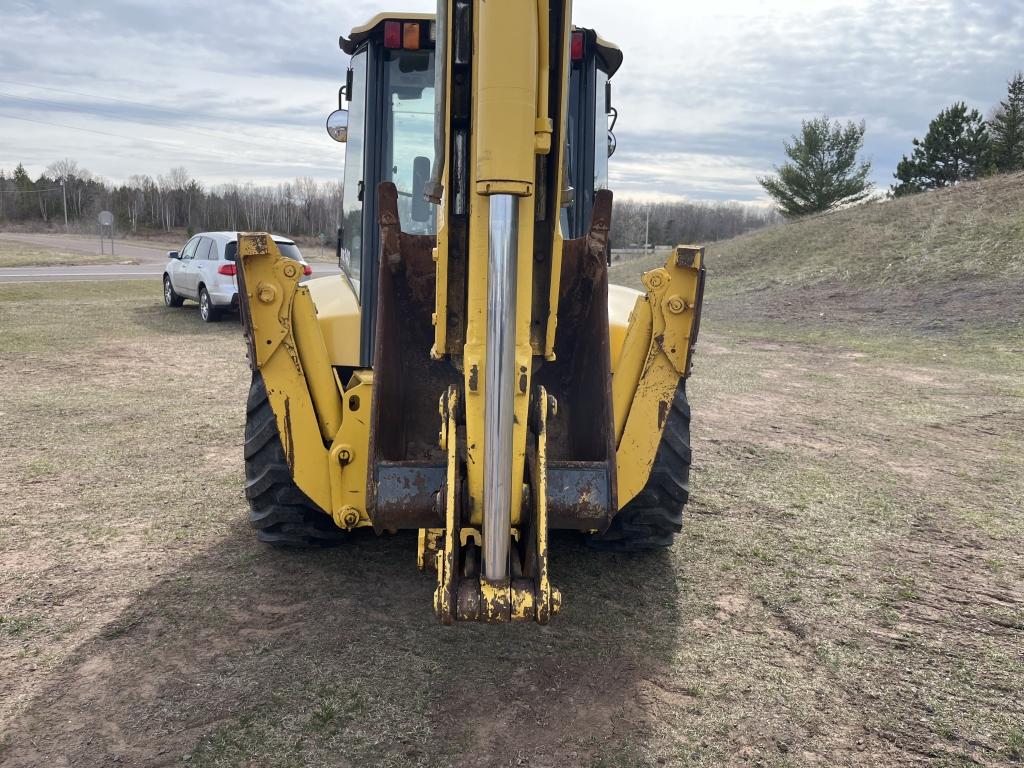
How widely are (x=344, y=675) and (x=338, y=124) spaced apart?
280 centimetres

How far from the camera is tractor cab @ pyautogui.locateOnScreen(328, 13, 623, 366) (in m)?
3.96

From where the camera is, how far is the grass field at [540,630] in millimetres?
2801

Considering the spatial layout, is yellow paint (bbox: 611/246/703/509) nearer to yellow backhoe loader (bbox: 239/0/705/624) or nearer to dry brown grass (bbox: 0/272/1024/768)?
yellow backhoe loader (bbox: 239/0/705/624)

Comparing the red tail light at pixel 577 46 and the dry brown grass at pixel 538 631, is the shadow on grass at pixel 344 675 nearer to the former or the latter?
the dry brown grass at pixel 538 631

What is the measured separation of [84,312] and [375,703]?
14.8 meters

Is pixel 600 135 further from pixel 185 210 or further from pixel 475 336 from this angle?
pixel 185 210

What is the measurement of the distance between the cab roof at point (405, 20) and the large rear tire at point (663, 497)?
5.75 ft

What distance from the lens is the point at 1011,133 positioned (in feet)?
110

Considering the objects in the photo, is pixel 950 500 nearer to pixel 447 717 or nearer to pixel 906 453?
pixel 906 453

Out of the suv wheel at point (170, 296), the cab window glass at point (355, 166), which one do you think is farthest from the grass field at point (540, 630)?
the suv wheel at point (170, 296)

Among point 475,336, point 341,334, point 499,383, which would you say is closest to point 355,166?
point 341,334

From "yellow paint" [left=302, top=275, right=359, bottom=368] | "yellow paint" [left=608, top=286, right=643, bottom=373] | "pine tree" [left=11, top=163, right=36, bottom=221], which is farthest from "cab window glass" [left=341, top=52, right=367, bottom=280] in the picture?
"pine tree" [left=11, top=163, right=36, bottom=221]

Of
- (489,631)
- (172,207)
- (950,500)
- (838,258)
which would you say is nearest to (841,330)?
(838,258)

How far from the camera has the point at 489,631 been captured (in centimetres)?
353
